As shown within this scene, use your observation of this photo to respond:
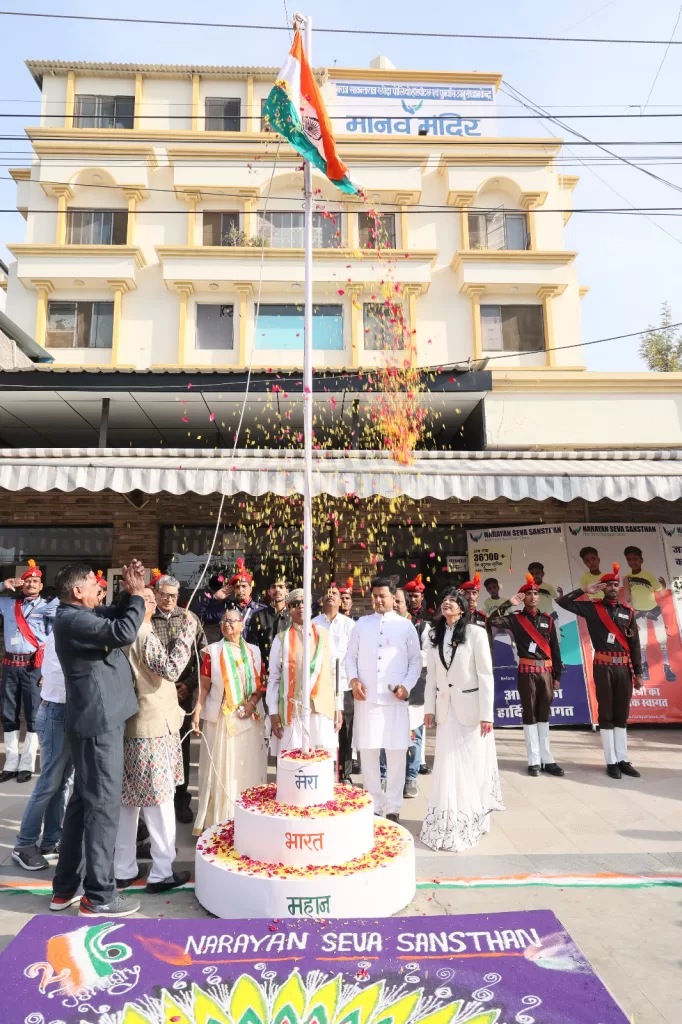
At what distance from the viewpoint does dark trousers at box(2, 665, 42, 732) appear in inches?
260

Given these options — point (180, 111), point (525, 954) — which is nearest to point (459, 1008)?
point (525, 954)

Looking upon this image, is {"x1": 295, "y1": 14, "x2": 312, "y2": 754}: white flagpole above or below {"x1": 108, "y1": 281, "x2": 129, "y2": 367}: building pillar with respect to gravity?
below

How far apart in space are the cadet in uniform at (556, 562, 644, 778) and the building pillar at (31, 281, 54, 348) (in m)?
18.6

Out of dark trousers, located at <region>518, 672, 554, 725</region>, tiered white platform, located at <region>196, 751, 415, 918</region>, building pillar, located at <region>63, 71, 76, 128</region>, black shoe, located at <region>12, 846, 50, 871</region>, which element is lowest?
black shoe, located at <region>12, 846, 50, 871</region>

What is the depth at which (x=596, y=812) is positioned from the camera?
18.3 ft

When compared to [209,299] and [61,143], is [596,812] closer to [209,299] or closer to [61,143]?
[209,299]

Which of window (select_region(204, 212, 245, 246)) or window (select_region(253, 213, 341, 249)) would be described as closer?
window (select_region(253, 213, 341, 249))

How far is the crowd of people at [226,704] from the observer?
12.6 ft

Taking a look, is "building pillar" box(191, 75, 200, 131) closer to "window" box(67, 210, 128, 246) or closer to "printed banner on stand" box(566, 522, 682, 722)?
"window" box(67, 210, 128, 246)

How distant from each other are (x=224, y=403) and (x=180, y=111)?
17.1 m

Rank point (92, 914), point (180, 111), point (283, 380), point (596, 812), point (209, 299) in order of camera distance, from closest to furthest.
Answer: point (92, 914) → point (596, 812) → point (283, 380) → point (209, 299) → point (180, 111)

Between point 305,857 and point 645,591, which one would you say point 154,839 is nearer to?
point 305,857

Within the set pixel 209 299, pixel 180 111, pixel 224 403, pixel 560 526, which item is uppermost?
pixel 180 111

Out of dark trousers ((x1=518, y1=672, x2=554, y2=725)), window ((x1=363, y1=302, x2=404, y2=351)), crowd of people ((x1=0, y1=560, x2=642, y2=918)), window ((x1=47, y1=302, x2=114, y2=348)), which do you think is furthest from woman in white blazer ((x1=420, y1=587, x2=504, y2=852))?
window ((x1=47, y1=302, x2=114, y2=348))
